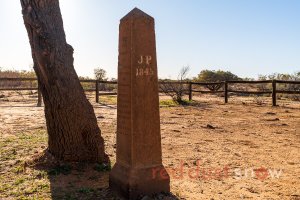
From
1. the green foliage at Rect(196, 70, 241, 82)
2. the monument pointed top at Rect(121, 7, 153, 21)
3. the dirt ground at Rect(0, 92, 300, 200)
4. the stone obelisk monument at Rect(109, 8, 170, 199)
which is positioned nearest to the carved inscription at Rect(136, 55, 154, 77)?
the stone obelisk monument at Rect(109, 8, 170, 199)

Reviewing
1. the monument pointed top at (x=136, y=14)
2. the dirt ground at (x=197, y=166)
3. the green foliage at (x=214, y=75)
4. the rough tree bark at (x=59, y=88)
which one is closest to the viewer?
the monument pointed top at (x=136, y=14)

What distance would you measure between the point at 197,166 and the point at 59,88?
98.3 inches

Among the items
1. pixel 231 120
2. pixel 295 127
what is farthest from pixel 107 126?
pixel 295 127

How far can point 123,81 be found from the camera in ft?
15.0

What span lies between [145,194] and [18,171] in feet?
7.24

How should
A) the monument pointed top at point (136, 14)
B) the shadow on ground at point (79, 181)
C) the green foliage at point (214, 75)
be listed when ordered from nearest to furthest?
1. the monument pointed top at point (136, 14)
2. the shadow on ground at point (79, 181)
3. the green foliage at point (214, 75)

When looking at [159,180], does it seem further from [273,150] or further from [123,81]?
[273,150]

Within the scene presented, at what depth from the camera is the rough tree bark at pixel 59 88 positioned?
5.69m

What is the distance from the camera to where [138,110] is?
4.38 meters

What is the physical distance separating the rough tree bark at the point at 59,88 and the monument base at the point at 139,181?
52.4 inches

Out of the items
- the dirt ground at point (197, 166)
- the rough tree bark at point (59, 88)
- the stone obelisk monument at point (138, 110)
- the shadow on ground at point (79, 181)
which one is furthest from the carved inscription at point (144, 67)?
the rough tree bark at point (59, 88)

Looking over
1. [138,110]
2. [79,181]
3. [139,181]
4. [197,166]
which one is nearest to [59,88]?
[79,181]

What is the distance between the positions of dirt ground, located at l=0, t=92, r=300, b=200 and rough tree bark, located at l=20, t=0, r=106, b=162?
1.12 ft

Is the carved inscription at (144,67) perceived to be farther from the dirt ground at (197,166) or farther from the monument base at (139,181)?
the dirt ground at (197,166)
